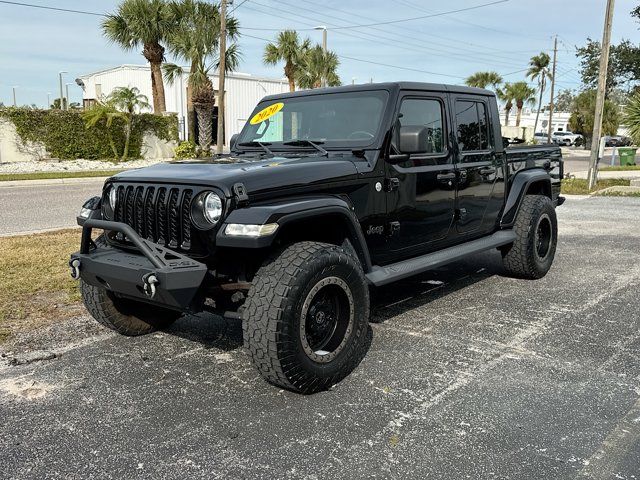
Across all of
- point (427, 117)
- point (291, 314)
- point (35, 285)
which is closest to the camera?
point (291, 314)

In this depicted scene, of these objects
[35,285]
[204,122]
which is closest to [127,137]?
[204,122]

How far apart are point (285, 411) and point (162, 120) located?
26.2 metres

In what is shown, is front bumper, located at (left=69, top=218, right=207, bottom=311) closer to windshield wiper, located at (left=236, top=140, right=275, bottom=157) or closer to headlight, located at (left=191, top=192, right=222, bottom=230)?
headlight, located at (left=191, top=192, right=222, bottom=230)

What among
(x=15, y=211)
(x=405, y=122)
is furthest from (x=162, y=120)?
(x=405, y=122)

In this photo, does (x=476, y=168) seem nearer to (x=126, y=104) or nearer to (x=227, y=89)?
(x=126, y=104)

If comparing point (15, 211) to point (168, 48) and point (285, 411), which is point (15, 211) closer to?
point (285, 411)

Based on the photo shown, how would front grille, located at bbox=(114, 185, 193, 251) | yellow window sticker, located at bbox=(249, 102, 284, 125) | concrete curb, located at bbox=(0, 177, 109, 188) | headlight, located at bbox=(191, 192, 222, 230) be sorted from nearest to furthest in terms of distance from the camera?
headlight, located at bbox=(191, 192, 222, 230) → front grille, located at bbox=(114, 185, 193, 251) → yellow window sticker, located at bbox=(249, 102, 284, 125) → concrete curb, located at bbox=(0, 177, 109, 188)

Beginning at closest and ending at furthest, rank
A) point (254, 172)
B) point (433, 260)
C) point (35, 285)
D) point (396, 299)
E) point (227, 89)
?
point (254, 172)
point (433, 260)
point (396, 299)
point (35, 285)
point (227, 89)

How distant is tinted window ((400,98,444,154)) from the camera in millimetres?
4527

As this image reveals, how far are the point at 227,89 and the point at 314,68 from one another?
237 inches

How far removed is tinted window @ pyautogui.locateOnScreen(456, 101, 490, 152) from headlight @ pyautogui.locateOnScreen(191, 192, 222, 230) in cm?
255

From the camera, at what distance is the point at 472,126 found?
5.34 meters

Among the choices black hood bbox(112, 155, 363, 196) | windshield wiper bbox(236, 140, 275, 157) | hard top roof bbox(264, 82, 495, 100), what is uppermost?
hard top roof bbox(264, 82, 495, 100)

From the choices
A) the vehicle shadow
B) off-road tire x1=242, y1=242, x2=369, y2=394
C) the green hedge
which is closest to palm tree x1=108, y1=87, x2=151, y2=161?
the green hedge
